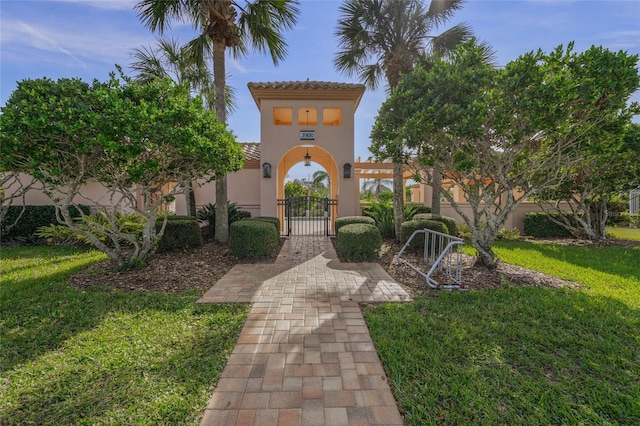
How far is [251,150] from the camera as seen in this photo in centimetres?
1482

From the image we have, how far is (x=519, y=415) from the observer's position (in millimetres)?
2379

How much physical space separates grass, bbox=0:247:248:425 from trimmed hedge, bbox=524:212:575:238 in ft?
45.6

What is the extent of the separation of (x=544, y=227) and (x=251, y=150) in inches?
577

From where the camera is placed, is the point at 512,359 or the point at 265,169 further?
the point at 265,169

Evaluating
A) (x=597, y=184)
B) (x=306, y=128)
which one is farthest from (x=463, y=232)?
(x=306, y=128)

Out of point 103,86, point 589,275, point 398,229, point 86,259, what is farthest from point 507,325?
point 86,259

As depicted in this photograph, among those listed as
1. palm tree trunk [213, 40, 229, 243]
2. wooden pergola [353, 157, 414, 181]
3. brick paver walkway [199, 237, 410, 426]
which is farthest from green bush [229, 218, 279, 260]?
wooden pergola [353, 157, 414, 181]

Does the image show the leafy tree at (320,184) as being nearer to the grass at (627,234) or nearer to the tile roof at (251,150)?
the tile roof at (251,150)

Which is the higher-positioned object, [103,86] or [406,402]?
[103,86]

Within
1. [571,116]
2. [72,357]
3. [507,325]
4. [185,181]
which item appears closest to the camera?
[72,357]

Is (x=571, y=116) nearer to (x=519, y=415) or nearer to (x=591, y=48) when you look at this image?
(x=591, y=48)

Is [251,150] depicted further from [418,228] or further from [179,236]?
[418,228]

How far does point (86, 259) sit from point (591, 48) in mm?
12379

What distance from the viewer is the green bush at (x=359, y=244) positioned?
753cm
